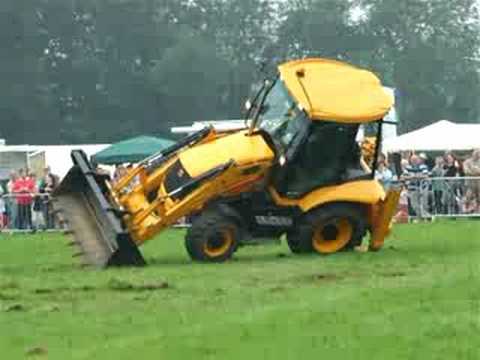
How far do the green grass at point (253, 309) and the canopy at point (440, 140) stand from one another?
78.7ft

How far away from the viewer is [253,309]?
11.8 meters

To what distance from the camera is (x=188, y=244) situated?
19062 mm

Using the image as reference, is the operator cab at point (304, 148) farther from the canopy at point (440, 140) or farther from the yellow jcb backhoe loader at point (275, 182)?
the canopy at point (440, 140)

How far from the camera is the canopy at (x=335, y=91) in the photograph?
1956 cm

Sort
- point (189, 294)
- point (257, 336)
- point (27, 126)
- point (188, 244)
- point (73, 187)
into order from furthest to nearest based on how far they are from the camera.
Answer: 1. point (27, 126)
2. point (73, 187)
3. point (188, 244)
4. point (189, 294)
5. point (257, 336)

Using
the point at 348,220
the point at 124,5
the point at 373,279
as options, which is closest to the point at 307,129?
the point at 348,220

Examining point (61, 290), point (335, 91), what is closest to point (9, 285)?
point (61, 290)

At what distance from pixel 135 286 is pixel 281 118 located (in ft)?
19.2

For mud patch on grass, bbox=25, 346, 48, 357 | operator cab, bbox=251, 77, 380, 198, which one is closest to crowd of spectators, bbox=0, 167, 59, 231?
operator cab, bbox=251, 77, 380, 198

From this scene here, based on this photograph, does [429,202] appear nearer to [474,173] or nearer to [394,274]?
[474,173]

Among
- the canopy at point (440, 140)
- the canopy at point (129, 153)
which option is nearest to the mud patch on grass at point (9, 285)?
the canopy at point (129, 153)

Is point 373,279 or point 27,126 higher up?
point 373,279

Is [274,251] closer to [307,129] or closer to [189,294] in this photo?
[307,129]

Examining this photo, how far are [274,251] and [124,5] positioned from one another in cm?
6976
